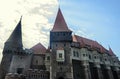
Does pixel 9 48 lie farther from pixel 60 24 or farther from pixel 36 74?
pixel 60 24

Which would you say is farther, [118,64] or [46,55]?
[118,64]

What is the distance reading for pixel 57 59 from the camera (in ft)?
138

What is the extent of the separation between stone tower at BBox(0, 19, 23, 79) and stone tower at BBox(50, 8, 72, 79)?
11648 mm

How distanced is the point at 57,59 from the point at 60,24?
34.5ft

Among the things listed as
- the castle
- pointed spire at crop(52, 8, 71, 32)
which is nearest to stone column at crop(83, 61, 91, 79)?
the castle

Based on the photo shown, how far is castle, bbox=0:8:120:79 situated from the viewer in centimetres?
4175

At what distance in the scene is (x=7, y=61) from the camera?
48.1 m

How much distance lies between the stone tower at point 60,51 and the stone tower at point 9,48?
11648 millimetres

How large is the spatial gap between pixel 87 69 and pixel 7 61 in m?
21.4

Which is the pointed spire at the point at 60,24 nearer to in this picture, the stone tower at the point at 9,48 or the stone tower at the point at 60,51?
the stone tower at the point at 60,51

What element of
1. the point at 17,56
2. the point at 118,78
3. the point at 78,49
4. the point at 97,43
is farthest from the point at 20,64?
the point at 118,78

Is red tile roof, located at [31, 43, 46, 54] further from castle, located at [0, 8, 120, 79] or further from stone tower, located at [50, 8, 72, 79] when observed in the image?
stone tower, located at [50, 8, 72, 79]

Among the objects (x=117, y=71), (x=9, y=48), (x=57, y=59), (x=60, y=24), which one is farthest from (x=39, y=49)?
(x=117, y=71)

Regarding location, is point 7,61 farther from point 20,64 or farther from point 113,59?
point 113,59
